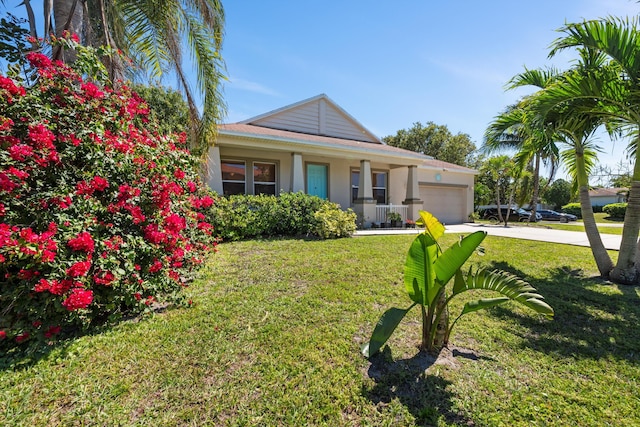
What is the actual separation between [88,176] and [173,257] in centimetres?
144

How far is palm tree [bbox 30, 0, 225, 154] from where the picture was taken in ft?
22.4

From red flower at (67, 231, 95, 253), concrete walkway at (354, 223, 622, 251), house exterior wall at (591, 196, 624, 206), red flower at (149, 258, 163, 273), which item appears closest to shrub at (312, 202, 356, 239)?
concrete walkway at (354, 223, 622, 251)

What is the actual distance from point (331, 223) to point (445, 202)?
1227 cm

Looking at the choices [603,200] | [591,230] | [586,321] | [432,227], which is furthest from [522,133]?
[603,200]

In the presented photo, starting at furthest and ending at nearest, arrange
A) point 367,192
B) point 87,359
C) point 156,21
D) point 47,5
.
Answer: point 367,192
point 156,21
point 47,5
point 87,359

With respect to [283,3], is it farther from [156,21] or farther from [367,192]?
[367,192]

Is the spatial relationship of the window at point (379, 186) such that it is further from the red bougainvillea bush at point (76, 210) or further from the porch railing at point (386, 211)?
the red bougainvillea bush at point (76, 210)

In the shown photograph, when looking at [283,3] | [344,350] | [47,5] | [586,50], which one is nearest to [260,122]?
[283,3]

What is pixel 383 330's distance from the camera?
2.50 m

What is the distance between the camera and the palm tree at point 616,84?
4.47 metres

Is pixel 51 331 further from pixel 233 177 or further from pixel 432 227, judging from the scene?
pixel 233 177

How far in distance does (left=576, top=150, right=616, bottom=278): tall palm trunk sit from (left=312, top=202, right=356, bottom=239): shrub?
6.16 meters

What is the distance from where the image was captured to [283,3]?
8.55 metres

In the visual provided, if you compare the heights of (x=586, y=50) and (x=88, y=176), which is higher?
(x=586, y=50)
